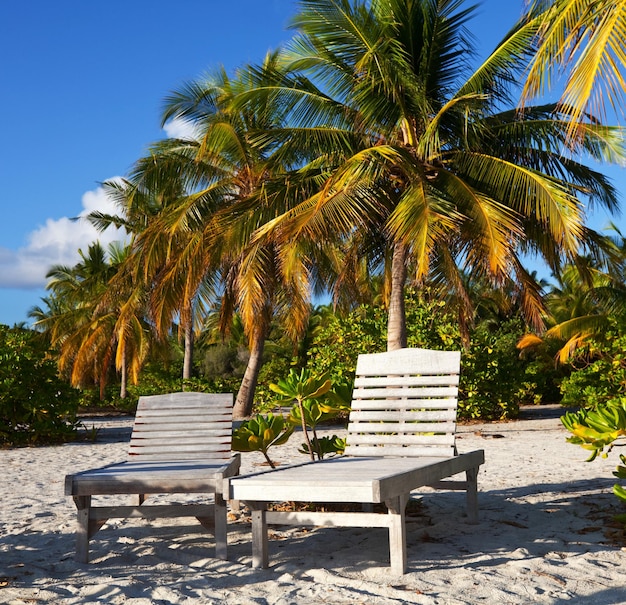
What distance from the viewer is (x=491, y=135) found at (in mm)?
11922

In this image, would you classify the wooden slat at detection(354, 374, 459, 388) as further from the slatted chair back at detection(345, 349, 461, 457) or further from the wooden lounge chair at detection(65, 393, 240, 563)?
the wooden lounge chair at detection(65, 393, 240, 563)

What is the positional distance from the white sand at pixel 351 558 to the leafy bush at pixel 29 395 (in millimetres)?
5919

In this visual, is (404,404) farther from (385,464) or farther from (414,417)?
(385,464)

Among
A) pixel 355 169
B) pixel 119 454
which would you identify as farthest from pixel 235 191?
pixel 119 454

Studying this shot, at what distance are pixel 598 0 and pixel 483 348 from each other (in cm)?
1091

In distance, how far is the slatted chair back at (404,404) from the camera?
201 inches

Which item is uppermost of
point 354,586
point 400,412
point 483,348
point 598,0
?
point 598,0

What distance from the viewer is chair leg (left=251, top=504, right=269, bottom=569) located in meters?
4.14

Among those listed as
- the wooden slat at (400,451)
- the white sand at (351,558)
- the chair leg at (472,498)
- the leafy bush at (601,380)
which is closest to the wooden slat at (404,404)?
the wooden slat at (400,451)

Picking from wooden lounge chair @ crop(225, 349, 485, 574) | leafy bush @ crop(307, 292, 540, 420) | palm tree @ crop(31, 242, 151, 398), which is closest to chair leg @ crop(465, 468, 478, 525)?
wooden lounge chair @ crop(225, 349, 485, 574)

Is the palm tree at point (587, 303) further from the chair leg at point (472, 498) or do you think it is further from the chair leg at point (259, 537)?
the chair leg at point (259, 537)

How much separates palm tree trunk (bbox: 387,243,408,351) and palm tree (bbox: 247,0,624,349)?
0.07 feet

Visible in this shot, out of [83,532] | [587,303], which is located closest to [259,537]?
[83,532]

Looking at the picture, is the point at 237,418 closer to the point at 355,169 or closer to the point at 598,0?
the point at 355,169
